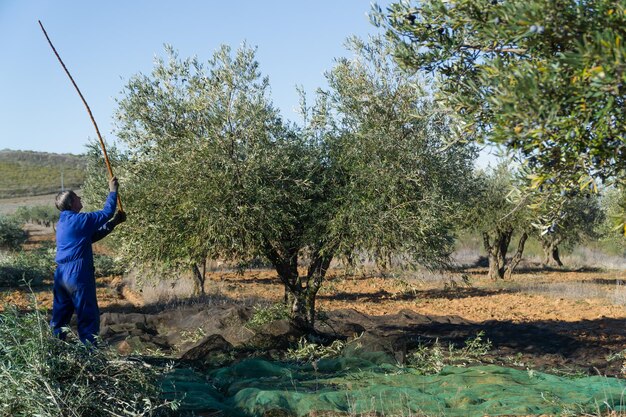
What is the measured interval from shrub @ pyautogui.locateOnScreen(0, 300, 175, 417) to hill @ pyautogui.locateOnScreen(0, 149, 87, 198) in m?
70.8

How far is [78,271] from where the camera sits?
723 centimetres

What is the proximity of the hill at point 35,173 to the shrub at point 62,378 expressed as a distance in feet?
232

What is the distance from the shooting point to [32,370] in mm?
5270

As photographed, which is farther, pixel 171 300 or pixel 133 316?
pixel 171 300

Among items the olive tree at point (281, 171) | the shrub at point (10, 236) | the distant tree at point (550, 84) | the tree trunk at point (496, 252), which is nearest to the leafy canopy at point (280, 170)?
the olive tree at point (281, 171)

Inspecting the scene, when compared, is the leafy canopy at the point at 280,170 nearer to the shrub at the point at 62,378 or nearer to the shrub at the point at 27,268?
the shrub at the point at 62,378

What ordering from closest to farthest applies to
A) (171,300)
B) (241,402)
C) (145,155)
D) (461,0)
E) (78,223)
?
(461,0)
(241,402)
(78,223)
(145,155)
(171,300)

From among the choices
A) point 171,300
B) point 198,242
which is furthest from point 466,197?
point 171,300

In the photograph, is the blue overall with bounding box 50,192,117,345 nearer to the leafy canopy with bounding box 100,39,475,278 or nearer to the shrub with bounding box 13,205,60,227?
the leafy canopy with bounding box 100,39,475,278

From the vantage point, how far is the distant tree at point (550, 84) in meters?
4.46

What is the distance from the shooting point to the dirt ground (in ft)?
42.9

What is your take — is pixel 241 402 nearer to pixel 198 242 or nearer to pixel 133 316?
pixel 198 242

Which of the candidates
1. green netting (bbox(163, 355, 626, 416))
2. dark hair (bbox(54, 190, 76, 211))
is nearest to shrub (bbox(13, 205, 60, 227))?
green netting (bbox(163, 355, 626, 416))

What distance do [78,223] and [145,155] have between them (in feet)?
15.2
